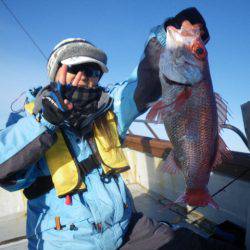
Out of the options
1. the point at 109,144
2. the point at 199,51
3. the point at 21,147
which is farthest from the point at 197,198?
the point at 21,147

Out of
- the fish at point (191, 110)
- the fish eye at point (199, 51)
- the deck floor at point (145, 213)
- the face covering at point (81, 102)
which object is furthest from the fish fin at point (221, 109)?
the deck floor at point (145, 213)

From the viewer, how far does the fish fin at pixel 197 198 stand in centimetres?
209

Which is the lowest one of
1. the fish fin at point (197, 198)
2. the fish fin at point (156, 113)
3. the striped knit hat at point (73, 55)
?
the fish fin at point (197, 198)

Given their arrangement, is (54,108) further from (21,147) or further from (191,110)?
(191,110)

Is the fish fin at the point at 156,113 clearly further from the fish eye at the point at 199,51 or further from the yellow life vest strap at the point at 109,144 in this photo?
the yellow life vest strap at the point at 109,144

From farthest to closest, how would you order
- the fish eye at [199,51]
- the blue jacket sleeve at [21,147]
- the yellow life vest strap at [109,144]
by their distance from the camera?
the yellow life vest strap at [109,144] < the blue jacket sleeve at [21,147] < the fish eye at [199,51]

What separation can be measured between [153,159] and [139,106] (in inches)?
129

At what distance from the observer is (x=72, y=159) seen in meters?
2.97

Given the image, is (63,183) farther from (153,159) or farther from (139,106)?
(153,159)

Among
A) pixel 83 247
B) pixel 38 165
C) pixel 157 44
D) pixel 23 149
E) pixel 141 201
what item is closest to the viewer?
pixel 157 44

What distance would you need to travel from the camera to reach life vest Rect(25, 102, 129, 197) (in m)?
2.82

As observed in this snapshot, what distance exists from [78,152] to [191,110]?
1467 millimetres

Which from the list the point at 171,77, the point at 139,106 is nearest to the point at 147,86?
the point at 139,106

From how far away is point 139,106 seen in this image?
2.91 meters
